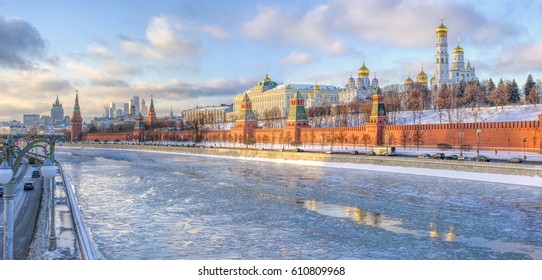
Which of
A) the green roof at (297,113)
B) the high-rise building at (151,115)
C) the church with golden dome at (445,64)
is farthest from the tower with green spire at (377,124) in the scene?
the high-rise building at (151,115)

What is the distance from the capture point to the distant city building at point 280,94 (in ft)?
213

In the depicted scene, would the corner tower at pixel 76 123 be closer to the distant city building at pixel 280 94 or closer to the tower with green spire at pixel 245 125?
the distant city building at pixel 280 94

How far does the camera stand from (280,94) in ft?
217

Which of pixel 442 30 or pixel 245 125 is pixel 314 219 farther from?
pixel 442 30

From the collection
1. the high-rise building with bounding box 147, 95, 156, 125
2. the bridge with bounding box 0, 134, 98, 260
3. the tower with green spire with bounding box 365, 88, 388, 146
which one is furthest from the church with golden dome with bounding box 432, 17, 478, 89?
the bridge with bounding box 0, 134, 98, 260

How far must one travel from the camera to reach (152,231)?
777 centimetres

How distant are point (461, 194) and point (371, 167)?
711 cm

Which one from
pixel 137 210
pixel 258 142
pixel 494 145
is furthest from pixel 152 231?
pixel 258 142

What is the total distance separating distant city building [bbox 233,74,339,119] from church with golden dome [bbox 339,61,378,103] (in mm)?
1797

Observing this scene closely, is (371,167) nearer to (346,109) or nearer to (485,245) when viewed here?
(485,245)

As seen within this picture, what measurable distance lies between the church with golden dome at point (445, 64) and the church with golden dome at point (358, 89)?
772 centimetres

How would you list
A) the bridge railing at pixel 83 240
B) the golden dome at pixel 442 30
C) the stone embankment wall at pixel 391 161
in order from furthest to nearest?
the golden dome at pixel 442 30 < the stone embankment wall at pixel 391 161 < the bridge railing at pixel 83 240

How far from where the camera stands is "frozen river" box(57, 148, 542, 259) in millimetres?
6586

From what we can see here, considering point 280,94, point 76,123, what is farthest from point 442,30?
point 76,123
